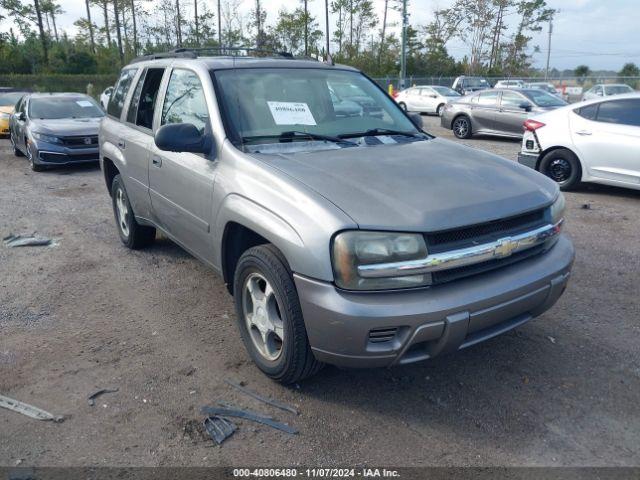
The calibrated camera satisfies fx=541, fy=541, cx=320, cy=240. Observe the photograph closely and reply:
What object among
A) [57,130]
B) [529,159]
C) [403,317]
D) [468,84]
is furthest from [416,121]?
[468,84]

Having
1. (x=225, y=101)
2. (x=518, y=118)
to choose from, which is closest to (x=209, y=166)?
(x=225, y=101)

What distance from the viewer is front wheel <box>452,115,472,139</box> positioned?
50.7 ft

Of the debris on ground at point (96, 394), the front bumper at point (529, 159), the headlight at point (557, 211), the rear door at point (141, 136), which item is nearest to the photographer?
the debris on ground at point (96, 394)

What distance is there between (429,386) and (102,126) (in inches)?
175

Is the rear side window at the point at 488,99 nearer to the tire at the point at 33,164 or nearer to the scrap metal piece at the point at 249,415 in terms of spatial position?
the tire at the point at 33,164

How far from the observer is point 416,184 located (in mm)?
2969

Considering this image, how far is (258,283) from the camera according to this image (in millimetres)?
3254

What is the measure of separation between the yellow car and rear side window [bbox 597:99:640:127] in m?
15.2

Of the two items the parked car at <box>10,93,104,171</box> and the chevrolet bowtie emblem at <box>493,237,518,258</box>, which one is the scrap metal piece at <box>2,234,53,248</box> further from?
the chevrolet bowtie emblem at <box>493,237,518,258</box>

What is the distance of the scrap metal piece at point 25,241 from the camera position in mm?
6082

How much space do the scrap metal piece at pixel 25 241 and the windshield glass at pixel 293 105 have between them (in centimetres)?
356

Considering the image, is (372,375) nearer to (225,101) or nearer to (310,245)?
(310,245)

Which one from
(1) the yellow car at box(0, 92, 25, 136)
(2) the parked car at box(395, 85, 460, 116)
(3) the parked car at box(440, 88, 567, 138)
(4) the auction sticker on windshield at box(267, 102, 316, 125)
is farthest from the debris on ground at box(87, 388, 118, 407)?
(2) the parked car at box(395, 85, 460, 116)

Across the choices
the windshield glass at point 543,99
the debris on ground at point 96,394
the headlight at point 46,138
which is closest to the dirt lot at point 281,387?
the debris on ground at point 96,394
